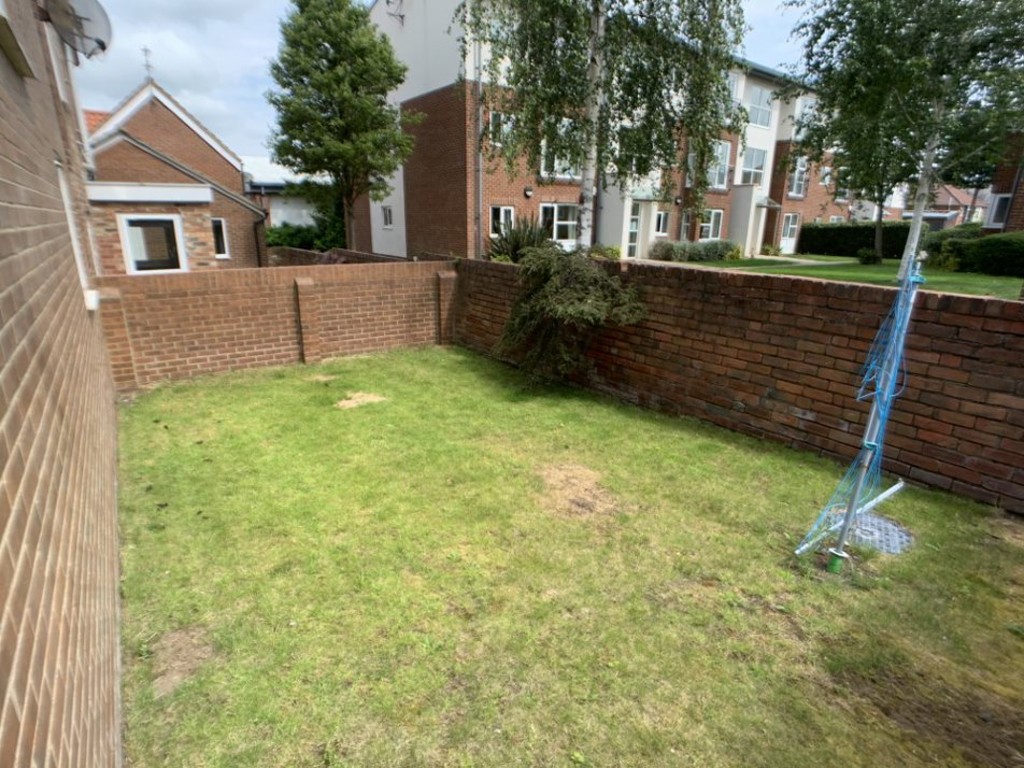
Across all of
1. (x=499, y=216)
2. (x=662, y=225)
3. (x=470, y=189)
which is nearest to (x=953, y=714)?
(x=470, y=189)

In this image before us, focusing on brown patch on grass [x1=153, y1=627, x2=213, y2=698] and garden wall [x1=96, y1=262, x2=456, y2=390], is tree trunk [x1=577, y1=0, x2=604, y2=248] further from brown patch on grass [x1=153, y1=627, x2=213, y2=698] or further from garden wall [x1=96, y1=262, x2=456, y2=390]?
brown patch on grass [x1=153, y1=627, x2=213, y2=698]

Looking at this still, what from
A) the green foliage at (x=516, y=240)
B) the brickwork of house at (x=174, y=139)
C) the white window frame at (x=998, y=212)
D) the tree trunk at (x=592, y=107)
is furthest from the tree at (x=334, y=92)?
the white window frame at (x=998, y=212)

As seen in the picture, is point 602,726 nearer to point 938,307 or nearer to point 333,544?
point 333,544

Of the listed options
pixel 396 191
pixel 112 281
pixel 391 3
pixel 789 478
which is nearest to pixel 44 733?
pixel 789 478

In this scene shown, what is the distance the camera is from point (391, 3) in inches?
784

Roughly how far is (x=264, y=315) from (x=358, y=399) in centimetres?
243

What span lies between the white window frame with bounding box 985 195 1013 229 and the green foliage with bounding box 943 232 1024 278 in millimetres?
3705

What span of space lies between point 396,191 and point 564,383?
17.7 m

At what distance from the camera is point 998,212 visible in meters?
23.0

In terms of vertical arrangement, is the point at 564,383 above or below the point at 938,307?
below

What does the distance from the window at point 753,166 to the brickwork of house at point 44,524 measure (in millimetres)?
32794

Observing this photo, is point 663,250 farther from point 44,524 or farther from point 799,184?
point 44,524

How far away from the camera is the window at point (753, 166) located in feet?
97.0

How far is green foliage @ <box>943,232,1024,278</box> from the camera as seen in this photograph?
1866cm
